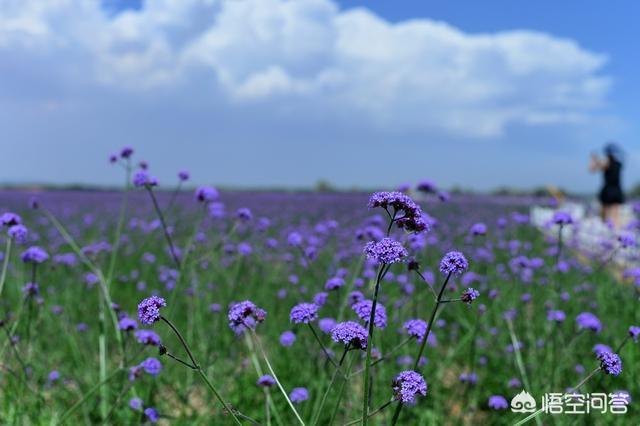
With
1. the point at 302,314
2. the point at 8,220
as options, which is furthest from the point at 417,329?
the point at 8,220

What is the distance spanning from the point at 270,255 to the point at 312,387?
492cm

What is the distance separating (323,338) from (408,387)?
1.89m

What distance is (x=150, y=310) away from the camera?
58.7 inches

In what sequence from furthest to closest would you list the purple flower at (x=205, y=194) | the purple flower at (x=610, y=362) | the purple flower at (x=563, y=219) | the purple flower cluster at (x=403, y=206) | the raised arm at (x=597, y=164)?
the raised arm at (x=597, y=164) < the purple flower at (x=205, y=194) < the purple flower at (x=563, y=219) < the purple flower at (x=610, y=362) < the purple flower cluster at (x=403, y=206)

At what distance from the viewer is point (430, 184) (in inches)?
133

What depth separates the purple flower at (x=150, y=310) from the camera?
57.7 inches

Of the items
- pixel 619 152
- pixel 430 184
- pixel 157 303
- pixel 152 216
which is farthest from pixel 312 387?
pixel 619 152

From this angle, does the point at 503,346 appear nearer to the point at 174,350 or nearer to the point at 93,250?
the point at 174,350

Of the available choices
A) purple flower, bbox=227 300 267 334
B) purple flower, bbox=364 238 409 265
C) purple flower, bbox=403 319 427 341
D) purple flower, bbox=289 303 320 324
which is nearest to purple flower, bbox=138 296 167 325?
purple flower, bbox=227 300 267 334

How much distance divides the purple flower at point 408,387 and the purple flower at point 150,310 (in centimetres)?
66

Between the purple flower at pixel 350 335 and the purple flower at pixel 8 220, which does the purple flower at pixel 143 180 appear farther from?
the purple flower at pixel 350 335

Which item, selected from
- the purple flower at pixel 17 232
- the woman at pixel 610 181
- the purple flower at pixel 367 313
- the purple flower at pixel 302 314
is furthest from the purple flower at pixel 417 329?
the woman at pixel 610 181

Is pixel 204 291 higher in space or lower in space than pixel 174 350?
higher

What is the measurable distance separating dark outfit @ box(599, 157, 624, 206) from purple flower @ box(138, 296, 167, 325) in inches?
503
